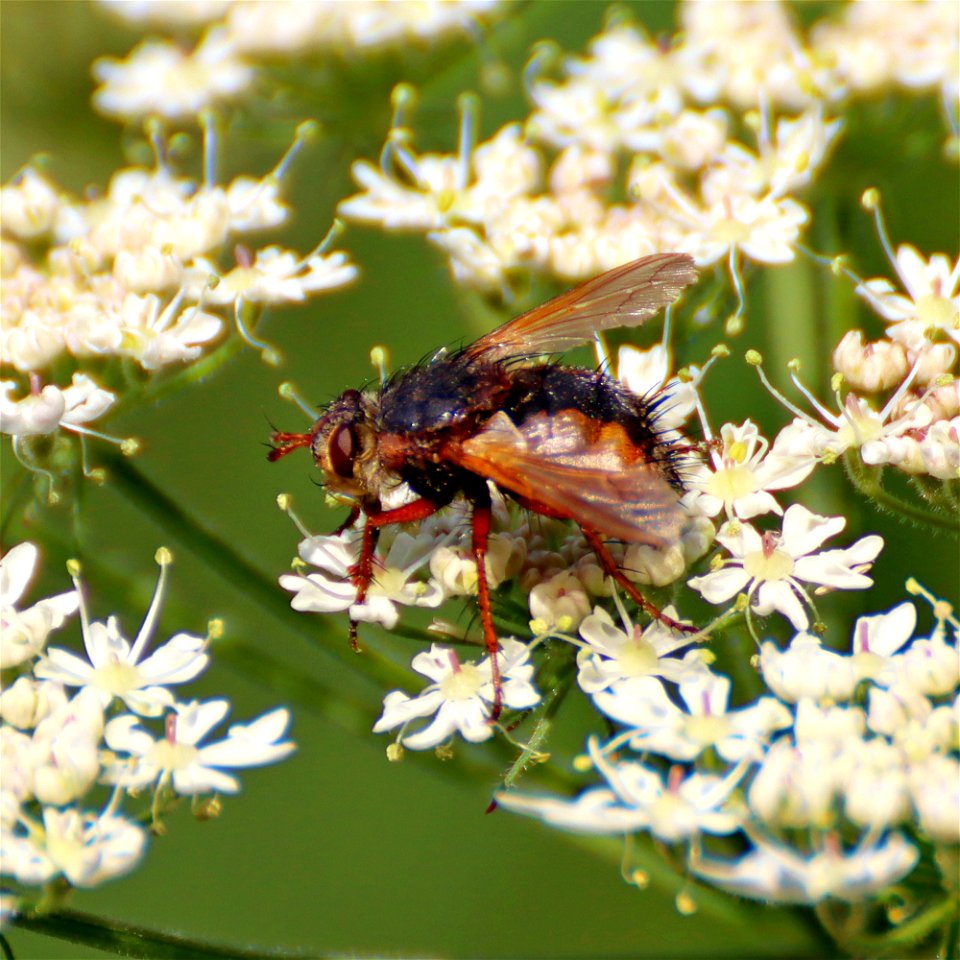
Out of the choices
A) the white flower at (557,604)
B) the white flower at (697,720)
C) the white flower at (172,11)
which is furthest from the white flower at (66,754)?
the white flower at (172,11)

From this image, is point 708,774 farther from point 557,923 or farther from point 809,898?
point 557,923

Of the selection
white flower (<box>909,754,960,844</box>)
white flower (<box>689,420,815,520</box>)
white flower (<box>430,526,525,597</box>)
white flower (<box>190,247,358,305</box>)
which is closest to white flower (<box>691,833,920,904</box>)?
white flower (<box>909,754,960,844</box>)

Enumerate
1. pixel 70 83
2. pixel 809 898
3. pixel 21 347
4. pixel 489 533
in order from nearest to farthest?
1. pixel 809 898
2. pixel 489 533
3. pixel 21 347
4. pixel 70 83

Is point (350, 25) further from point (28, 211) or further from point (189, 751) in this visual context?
point (189, 751)

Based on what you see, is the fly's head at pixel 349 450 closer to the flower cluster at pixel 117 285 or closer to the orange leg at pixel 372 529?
the orange leg at pixel 372 529

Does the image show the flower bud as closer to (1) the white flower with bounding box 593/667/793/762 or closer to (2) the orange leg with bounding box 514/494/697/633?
(2) the orange leg with bounding box 514/494/697/633

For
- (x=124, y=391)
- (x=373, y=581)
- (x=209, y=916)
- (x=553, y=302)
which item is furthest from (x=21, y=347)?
(x=209, y=916)
